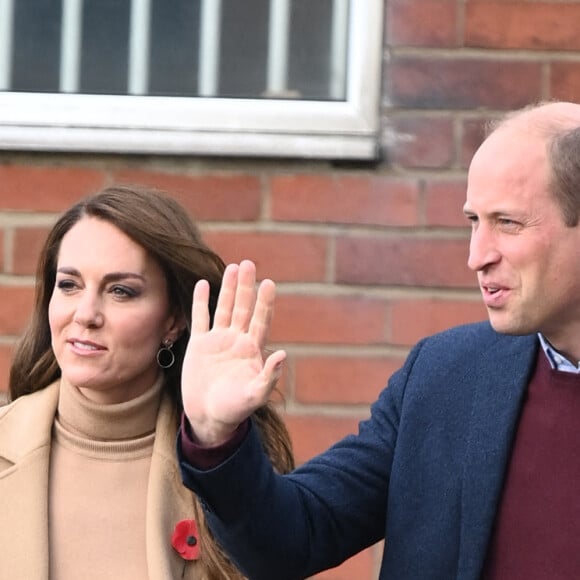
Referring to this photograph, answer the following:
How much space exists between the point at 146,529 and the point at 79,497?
165 millimetres

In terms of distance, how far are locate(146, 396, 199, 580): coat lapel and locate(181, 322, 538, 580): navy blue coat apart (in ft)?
1.77

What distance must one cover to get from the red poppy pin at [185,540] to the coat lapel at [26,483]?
29 centimetres

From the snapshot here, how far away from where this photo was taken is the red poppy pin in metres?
3.42

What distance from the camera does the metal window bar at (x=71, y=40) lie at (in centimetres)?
407

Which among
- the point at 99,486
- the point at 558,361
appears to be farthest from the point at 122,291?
the point at 558,361

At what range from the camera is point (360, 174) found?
12.9ft

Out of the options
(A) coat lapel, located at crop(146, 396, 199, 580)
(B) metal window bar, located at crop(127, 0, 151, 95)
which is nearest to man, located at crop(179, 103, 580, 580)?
(A) coat lapel, located at crop(146, 396, 199, 580)

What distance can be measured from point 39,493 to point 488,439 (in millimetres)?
1083

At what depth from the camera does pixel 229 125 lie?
12.9 ft

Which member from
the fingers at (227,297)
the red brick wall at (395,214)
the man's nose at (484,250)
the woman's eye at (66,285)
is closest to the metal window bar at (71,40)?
the red brick wall at (395,214)

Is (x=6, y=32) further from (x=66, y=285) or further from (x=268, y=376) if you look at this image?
(x=268, y=376)

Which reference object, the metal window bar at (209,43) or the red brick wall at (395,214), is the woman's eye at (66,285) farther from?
the metal window bar at (209,43)

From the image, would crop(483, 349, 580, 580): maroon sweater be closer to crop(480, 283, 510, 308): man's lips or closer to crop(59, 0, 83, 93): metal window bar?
crop(480, 283, 510, 308): man's lips

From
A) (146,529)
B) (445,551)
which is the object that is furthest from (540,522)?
(146,529)
